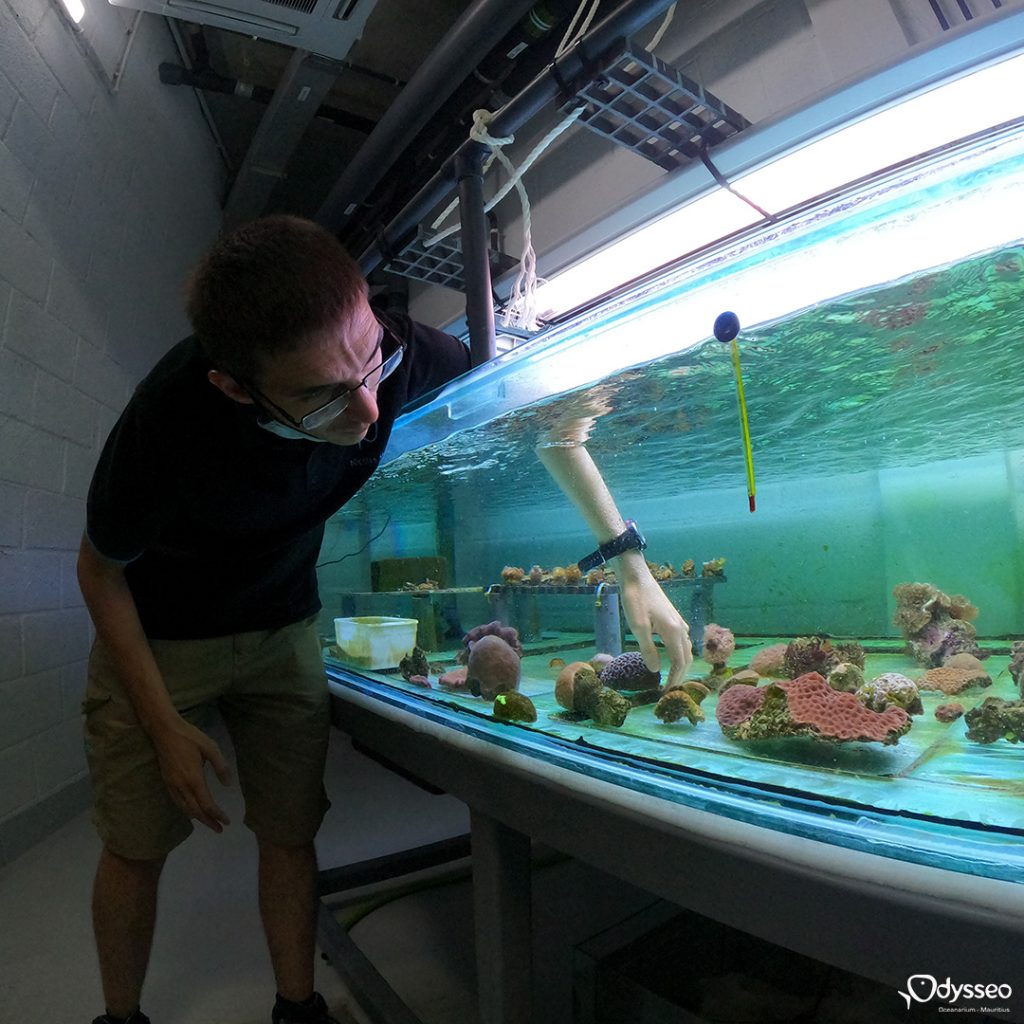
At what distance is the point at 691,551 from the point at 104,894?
5.46 ft

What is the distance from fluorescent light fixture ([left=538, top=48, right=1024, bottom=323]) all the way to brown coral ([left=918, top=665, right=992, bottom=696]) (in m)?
1.51

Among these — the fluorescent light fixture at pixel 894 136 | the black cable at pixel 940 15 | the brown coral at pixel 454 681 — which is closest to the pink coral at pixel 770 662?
the brown coral at pixel 454 681

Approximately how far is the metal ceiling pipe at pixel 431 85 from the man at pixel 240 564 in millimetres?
1310

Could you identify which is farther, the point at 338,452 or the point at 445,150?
the point at 445,150

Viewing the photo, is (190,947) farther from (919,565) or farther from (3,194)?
(919,565)

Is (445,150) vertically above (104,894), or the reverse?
(445,150)

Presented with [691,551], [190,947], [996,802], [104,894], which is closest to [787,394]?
[691,551]

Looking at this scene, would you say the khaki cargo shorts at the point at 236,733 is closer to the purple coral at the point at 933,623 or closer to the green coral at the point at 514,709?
the green coral at the point at 514,709

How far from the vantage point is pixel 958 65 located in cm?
173

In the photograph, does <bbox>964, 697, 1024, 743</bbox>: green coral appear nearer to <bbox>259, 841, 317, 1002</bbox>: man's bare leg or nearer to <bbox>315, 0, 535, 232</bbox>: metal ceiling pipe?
<bbox>259, 841, 317, 1002</bbox>: man's bare leg

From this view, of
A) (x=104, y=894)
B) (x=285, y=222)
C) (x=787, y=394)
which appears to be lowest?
(x=104, y=894)


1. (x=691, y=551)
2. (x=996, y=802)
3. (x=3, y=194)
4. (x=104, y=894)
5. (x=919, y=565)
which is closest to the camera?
(x=996, y=802)

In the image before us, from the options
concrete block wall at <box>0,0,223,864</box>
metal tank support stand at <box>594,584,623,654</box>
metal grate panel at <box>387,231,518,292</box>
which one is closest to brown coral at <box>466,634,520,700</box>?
metal tank support stand at <box>594,584,623,654</box>

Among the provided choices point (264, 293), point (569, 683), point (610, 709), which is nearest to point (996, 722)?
point (610, 709)
